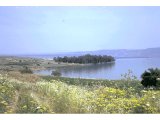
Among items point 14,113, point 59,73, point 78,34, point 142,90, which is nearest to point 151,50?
point 142,90

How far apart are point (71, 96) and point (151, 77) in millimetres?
1449

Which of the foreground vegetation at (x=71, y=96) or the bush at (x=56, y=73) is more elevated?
the bush at (x=56, y=73)

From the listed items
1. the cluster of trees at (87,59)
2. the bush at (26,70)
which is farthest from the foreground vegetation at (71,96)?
the cluster of trees at (87,59)

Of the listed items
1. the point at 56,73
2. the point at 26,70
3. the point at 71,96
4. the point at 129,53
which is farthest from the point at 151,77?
the point at 26,70

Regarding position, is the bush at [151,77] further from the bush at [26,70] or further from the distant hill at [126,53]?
the bush at [26,70]

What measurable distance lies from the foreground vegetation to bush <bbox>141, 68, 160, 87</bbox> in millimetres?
117

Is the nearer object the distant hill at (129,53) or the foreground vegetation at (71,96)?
the foreground vegetation at (71,96)

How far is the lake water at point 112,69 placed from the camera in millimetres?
5344

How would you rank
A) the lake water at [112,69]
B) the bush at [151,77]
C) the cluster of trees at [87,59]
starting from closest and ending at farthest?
the bush at [151,77], the lake water at [112,69], the cluster of trees at [87,59]

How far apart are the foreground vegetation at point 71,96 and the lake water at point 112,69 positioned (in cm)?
17

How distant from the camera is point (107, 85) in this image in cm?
523

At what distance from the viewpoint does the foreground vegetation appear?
4.50 m

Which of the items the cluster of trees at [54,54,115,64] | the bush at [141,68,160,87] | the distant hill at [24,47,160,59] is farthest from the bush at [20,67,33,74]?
the bush at [141,68,160,87]
